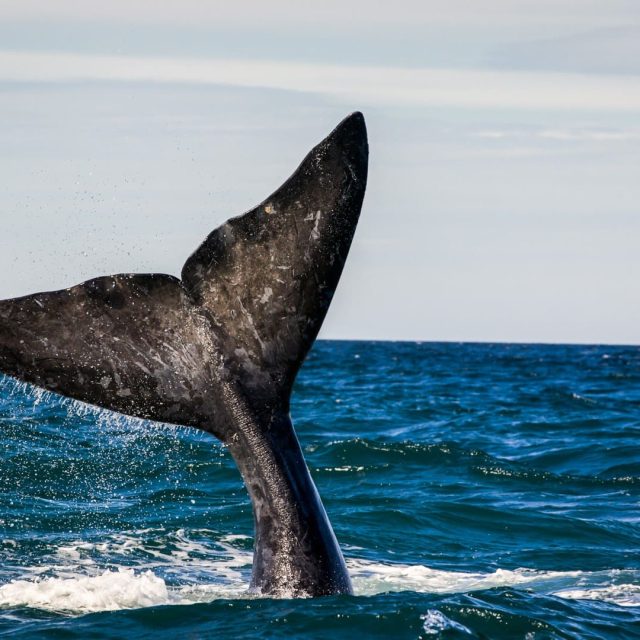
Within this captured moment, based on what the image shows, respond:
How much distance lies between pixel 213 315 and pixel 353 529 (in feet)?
16.8

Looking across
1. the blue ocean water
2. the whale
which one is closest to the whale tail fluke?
the whale

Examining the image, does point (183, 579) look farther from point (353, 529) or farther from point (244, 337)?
point (353, 529)

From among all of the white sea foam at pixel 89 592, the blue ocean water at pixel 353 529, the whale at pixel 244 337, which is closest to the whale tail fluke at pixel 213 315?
→ the whale at pixel 244 337

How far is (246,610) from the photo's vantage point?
7016 millimetres

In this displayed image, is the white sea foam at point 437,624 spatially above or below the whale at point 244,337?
below

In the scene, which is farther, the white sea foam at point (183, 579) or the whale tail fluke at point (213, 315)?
the white sea foam at point (183, 579)

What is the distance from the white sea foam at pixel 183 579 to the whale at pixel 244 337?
0.71m

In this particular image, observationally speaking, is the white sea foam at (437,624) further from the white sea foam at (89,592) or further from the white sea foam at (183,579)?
the white sea foam at (89,592)

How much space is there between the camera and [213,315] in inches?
268

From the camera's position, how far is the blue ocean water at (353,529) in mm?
7035

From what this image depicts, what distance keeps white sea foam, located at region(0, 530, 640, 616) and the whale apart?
708mm

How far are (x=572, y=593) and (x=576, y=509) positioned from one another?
437 centimetres

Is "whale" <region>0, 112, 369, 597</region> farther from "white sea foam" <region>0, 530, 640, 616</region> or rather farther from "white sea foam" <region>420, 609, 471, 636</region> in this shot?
"white sea foam" <region>0, 530, 640, 616</region>

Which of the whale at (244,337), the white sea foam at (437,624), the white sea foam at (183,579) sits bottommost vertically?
the white sea foam at (183,579)
